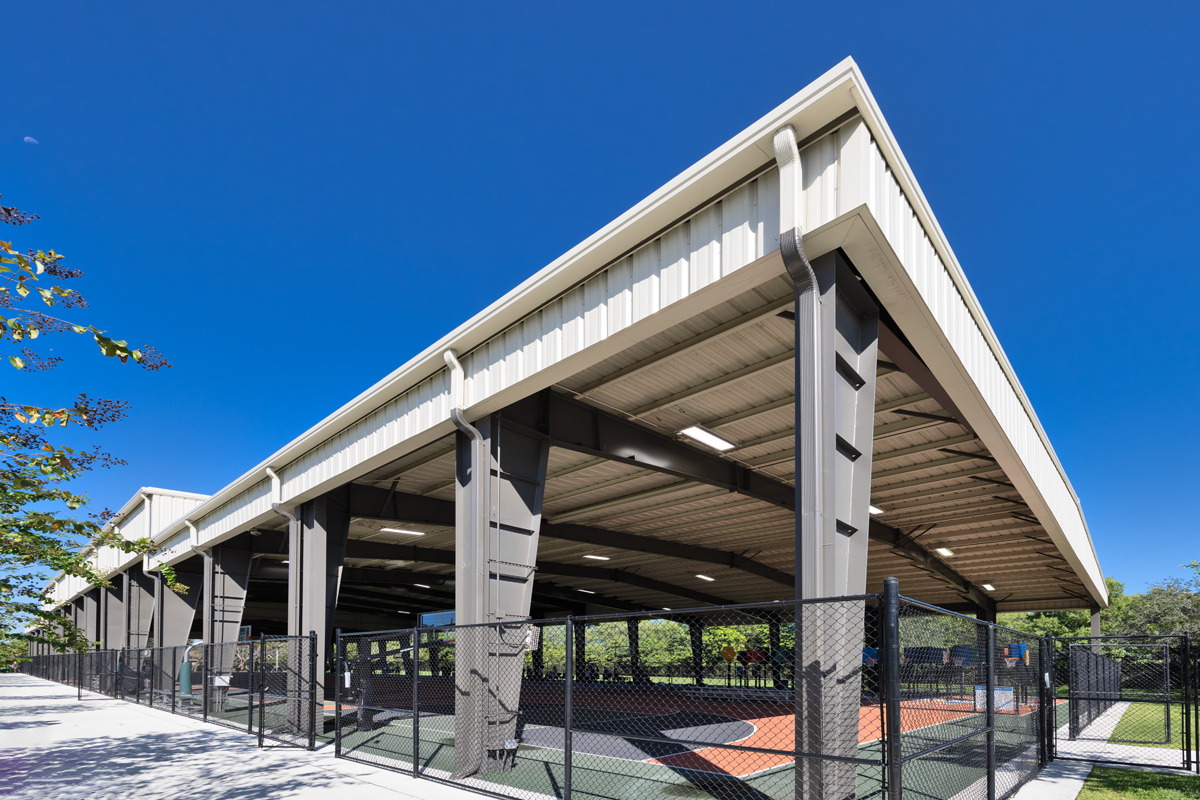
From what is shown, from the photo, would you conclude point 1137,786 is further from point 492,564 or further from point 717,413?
point 492,564

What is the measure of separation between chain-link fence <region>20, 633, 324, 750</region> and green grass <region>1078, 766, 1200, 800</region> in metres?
11.5

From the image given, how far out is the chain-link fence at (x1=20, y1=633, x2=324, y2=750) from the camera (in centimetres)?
1427

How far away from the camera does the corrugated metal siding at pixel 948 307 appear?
6.89 meters

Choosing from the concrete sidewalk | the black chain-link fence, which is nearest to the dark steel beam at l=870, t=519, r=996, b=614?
the black chain-link fence

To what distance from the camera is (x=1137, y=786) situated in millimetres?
10234

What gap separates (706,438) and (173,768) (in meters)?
10.1

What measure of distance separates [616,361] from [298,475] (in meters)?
9.28

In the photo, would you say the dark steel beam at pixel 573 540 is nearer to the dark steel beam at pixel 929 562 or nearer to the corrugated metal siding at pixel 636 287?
the corrugated metal siding at pixel 636 287

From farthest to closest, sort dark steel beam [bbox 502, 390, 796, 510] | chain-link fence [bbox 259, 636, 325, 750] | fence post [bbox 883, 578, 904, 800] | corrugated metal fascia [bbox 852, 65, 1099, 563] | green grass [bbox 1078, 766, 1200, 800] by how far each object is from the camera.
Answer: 1. chain-link fence [bbox 259, 636, 325, 750]
2. dark steel beam [bbox 502, 390, 796, 510]
3. green grass [bbox 1078, 766, 1200, 800]
4. corrugated metal fascia [bbox 852, 65, 1099, 563]
5. fence post [bbox 883, 578, 904, 800]

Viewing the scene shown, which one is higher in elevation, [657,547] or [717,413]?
[717,413]

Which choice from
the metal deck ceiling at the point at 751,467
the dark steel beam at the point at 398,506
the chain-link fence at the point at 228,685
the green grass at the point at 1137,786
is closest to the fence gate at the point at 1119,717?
the green grass at the point at 1137,786

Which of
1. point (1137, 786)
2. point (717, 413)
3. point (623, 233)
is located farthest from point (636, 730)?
point (623, 233)

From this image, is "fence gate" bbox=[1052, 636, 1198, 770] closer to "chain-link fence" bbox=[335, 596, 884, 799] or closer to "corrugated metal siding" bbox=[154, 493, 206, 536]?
"chain-link fence" bbox=[335, 596, 884, 799]

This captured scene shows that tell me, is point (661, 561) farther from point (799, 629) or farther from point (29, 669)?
point (29, 669)
